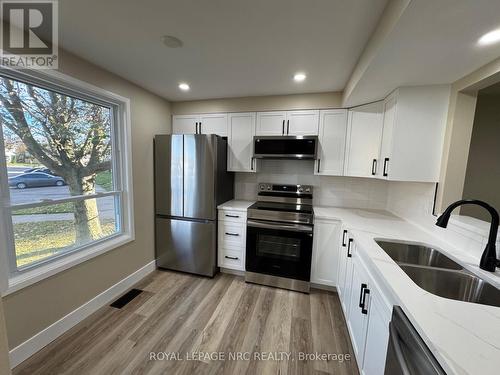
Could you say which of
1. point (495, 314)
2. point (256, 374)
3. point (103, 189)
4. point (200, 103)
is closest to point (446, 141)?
point (495, 314)

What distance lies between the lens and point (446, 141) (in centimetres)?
173

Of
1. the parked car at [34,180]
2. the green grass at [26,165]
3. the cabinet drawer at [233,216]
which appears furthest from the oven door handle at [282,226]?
the green grass at [26,165]

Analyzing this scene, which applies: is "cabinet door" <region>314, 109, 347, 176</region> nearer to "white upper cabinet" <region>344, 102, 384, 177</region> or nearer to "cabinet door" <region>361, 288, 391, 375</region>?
"white upper cabinet" <region>344, 102, 384, 177</region>

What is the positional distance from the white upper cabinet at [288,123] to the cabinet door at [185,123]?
957 millimetres

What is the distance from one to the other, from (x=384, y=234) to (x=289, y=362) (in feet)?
4.17

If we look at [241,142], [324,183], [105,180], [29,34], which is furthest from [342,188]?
[29,34]

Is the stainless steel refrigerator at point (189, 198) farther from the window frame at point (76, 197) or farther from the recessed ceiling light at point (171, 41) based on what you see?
the recessed ceiling light at point (171, 41)

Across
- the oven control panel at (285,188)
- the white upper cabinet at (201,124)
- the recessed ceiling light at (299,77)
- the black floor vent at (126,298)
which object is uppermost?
the recessed ceiling light at (299,77)

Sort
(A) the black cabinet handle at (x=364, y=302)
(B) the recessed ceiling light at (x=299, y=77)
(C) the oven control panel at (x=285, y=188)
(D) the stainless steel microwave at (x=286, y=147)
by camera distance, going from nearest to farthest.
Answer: (A) the black cabinet handle at (x=364, y=302)
(B) the recessed ceiling light at (x=299, y=77)
(D) the stainless steel microwave at (x=286, y=147)
(C) the oven control panel at (x=285, y=188)

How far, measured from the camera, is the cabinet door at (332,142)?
255 centimetres

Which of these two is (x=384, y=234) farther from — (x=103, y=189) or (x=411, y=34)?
(x=103, y=189)

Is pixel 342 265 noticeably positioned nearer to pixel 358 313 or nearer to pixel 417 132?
pixel 358 313

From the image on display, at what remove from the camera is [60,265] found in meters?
1.73

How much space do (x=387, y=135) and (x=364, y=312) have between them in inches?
65.8
